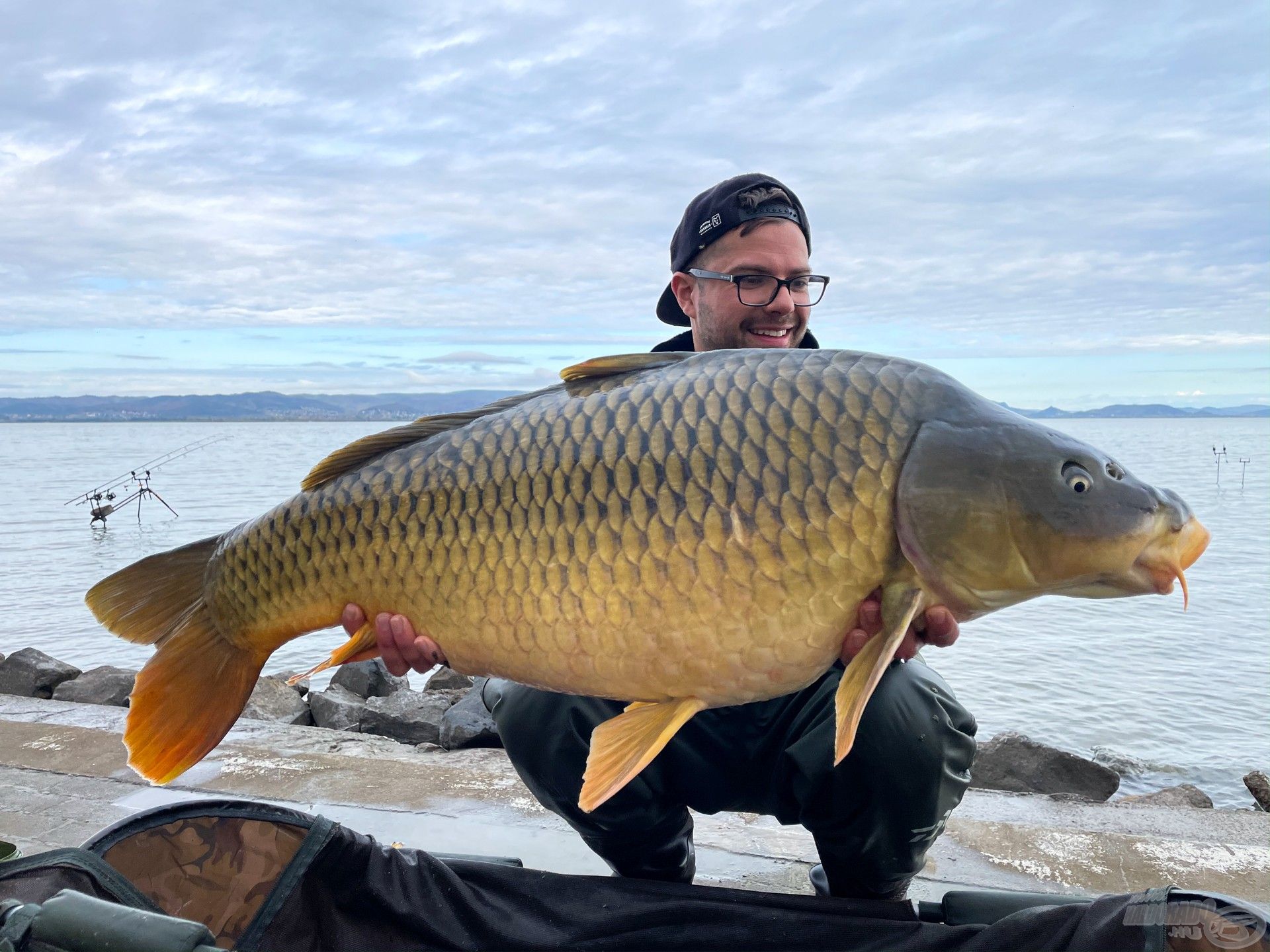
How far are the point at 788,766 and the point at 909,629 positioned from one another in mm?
441

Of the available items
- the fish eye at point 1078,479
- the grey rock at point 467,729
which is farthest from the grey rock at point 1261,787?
the fish eye at point 1078,479

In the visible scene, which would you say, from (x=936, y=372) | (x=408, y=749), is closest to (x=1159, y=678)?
(x=408, y=749)

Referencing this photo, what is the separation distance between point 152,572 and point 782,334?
158 centimetres

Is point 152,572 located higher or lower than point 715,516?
lower

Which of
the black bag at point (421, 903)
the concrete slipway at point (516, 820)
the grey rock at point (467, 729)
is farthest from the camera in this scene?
the grey rock at point (467, 729)

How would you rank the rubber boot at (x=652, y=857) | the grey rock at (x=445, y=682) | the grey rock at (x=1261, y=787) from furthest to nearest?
the grey rock at (x=445, y=682)
the grey rock at (x=1261, y=787)
the rubber boot at (x=652, y=857)

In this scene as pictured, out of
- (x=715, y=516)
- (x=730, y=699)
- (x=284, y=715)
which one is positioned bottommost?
(x=284, y=715)

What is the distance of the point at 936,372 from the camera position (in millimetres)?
1644

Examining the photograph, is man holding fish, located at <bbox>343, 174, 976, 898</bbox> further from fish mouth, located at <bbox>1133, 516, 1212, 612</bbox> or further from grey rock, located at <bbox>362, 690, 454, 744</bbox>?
grey rock, located at <bbox>362, 690, 454, 744</bbox>

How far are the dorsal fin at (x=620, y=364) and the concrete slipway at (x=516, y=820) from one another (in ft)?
3.98

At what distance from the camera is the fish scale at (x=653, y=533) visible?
5.02 ft

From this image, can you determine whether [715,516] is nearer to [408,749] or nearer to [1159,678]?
[408,749]

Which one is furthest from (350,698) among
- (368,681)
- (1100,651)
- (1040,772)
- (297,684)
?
(1100,651)

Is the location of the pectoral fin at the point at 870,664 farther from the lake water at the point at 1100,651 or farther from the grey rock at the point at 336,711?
the grey rock at the point at 336,711
